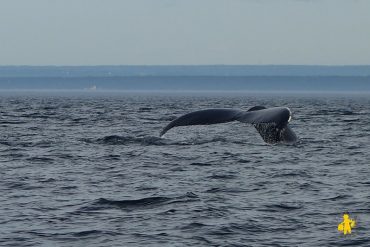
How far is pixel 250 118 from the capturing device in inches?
612

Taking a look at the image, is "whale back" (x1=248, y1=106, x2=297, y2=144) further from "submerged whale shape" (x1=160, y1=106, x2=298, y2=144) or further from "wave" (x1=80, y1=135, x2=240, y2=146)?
"wave" (x1=80, y1=135, x2=240, y2=146)

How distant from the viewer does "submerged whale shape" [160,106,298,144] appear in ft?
48.4

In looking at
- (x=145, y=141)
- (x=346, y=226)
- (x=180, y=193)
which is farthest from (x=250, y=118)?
(x=145, y=141)

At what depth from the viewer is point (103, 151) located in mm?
22234

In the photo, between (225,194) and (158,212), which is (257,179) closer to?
(225,194)

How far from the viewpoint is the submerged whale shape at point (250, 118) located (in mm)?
14742

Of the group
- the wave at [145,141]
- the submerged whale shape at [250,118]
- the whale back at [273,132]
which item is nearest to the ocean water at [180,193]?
the wave at [145,141]

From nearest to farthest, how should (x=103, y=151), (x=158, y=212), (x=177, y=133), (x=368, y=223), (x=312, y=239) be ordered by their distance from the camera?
(x=312, y=239) < (x=368, y=223) < (x=158, y=212) < (x=103, y=151) < (x=177, y=133)

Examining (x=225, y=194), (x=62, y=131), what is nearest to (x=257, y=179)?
(x=225, y=194)

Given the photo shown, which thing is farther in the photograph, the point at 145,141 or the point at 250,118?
the point at 145,141

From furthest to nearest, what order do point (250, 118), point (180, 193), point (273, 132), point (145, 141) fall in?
point (145, 141), point (273, 132), point (250, 118), point (180, 193)

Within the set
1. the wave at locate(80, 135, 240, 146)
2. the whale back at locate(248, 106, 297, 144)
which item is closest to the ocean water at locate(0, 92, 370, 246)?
the wave at locate(80, 135, 240, 146)

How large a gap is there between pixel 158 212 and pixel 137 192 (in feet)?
6.45

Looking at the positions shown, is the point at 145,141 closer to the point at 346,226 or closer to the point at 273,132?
the point at 273,132
